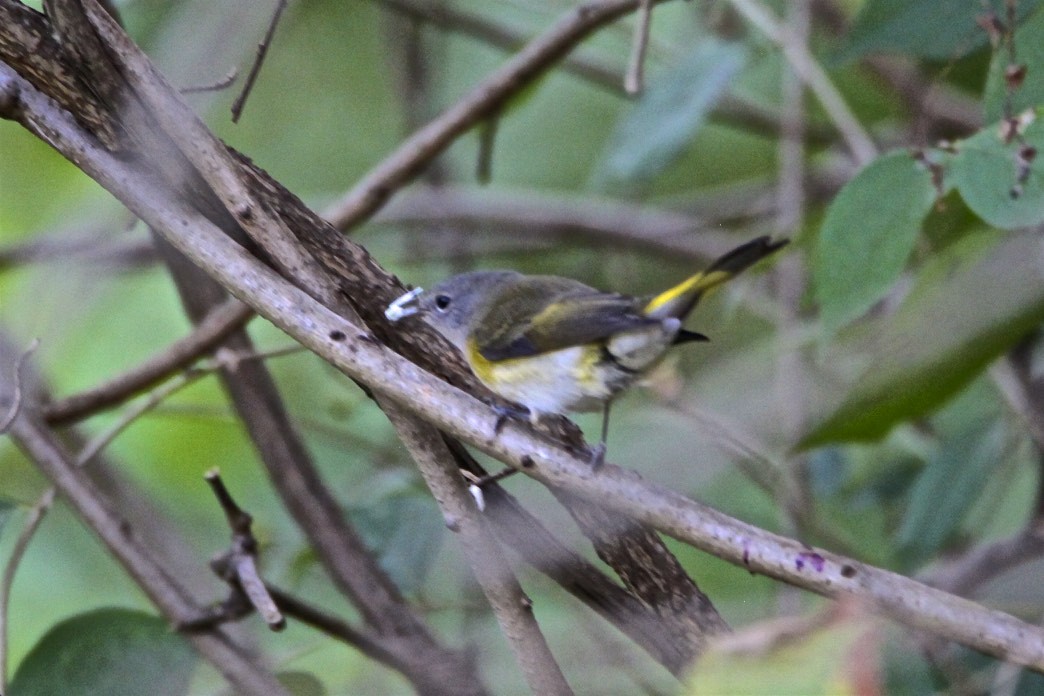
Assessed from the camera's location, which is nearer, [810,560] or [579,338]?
[810,560]

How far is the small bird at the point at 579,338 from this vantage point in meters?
1.45

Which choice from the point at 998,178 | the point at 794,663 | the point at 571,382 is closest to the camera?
the point at 794,663

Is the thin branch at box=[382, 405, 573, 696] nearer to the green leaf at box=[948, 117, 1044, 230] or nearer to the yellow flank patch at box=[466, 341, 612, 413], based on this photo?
the yellow flank patch at box=[466, 341, 612, 413]

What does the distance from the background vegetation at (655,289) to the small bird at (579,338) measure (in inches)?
4.8

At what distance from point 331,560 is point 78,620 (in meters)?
0.38

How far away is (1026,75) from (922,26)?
228mm

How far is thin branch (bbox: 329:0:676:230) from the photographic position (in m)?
1.78

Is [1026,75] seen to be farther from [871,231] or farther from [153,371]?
[153,371]

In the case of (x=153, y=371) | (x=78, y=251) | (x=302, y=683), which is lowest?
(x=302, y=683)

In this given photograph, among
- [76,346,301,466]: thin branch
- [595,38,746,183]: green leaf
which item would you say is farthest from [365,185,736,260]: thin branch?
[76,346,301,466]: thin branch

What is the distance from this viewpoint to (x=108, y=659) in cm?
138

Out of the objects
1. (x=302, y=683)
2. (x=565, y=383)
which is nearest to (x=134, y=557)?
(x=302, y=683)

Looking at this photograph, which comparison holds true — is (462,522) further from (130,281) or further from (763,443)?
(130,281)

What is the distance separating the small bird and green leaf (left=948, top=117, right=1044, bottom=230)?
0.21m
